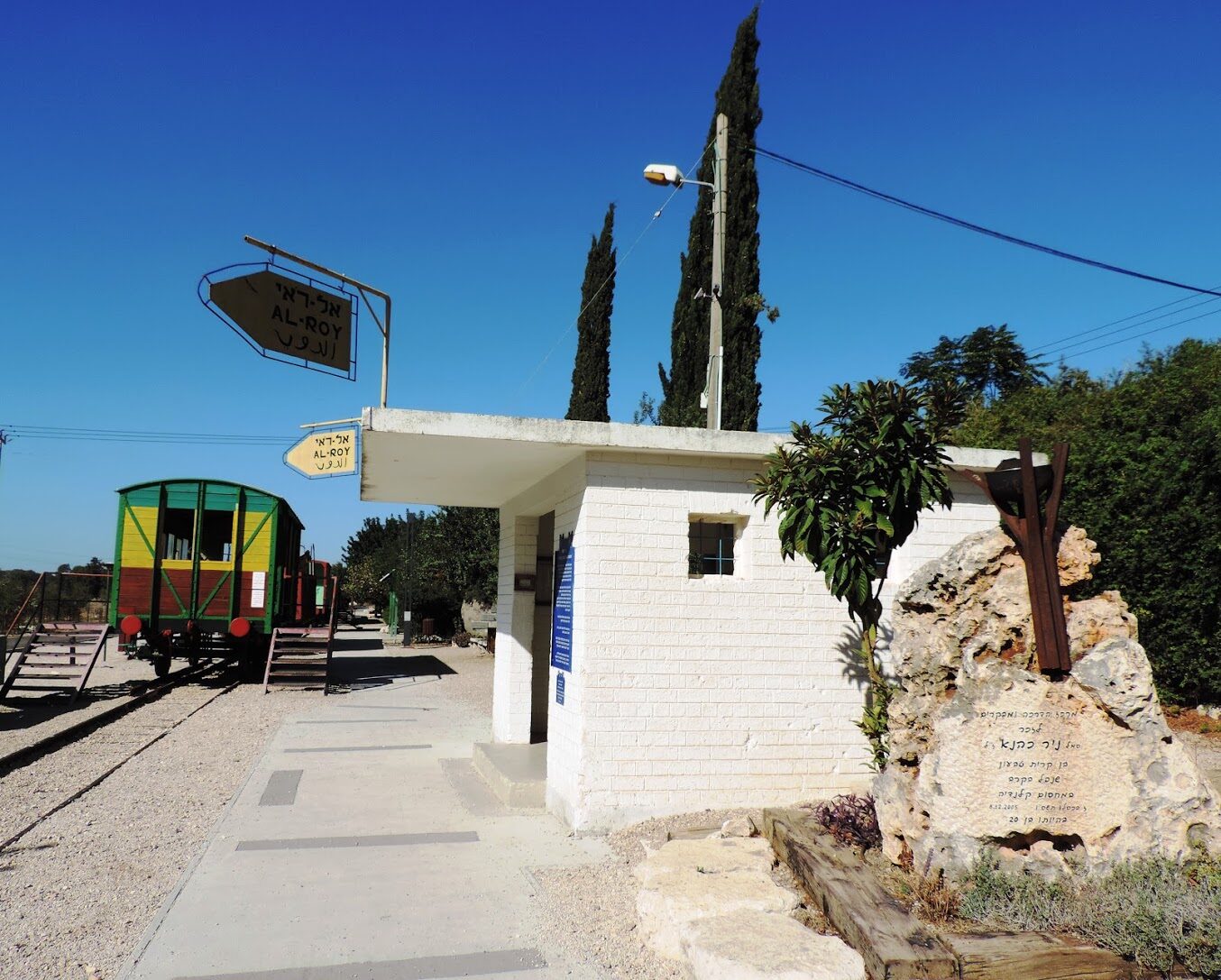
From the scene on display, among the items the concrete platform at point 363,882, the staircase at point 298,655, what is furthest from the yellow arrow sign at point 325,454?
the staircase at point 298,655

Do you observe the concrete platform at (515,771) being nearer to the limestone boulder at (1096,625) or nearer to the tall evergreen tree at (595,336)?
the limestone boulder at (1096,625)

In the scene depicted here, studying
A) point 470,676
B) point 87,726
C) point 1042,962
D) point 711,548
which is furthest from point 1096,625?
point 470,676

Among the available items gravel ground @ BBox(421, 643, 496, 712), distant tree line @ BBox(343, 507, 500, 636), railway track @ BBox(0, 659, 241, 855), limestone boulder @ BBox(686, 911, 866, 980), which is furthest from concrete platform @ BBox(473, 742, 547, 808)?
distant tree line @ BBox(343, 507, 500, 636)

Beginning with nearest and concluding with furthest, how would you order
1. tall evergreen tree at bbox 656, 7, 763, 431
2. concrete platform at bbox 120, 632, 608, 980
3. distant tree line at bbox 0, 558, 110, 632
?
concrete platform at bbox 120, 632, 608, 980, tall evergreen tree at bbox 656, 7, 763, 431, distant tree line at bbox 0, 558, 110, 632

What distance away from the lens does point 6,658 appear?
12.1 meters

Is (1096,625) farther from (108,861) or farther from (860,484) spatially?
(108,861)

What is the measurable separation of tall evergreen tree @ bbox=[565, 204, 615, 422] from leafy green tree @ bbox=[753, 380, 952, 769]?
59.7ft

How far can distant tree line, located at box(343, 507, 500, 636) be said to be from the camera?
26.2 metres

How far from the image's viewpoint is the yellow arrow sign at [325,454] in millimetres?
7191

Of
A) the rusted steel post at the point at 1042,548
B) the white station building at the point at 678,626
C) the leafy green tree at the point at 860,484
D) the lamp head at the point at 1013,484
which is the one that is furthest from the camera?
the white station building at the point at 678,626

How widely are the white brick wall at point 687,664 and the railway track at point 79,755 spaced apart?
4152 millimetres

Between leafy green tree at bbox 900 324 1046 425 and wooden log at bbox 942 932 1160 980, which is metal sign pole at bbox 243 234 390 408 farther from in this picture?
leafy green tree at bbox 900 324 1046 425

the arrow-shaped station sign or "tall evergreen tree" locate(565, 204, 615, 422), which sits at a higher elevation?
"tall evergreen tree" locate(565, 204, 615, 422)

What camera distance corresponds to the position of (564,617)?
7348 millimetres
